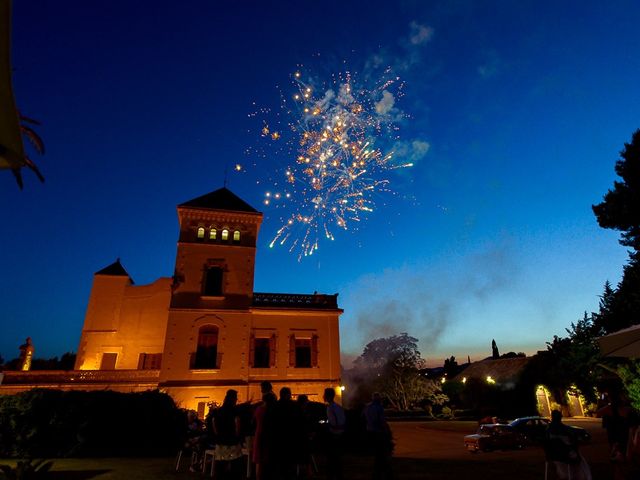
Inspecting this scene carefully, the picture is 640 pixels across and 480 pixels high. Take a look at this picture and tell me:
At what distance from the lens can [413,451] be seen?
15.4 m

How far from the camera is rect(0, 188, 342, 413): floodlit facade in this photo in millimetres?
19859

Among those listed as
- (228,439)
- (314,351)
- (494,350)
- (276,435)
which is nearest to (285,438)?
(276,435)

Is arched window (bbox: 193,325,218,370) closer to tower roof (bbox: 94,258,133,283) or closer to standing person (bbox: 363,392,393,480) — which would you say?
tower roof (bbox: 94,258,133,283)

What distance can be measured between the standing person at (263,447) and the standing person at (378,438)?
276 cm

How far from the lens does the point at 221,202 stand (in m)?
→ 24.5

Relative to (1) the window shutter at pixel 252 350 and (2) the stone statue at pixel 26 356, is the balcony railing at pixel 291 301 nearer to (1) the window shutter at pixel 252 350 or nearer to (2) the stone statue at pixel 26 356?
(1) the window shutter at pixel 252 350

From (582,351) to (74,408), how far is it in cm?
2836

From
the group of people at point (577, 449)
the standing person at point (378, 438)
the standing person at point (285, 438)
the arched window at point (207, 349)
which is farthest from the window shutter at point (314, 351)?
the standing person at point (285, 438)

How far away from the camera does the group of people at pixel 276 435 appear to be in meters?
5.43

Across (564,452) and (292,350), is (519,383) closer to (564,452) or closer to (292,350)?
(292,350)

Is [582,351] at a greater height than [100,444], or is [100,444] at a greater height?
[582,351]

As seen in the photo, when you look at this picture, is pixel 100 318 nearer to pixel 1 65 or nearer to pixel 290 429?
pixel 290 429

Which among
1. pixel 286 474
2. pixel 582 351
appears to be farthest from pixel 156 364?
pixel 582 351

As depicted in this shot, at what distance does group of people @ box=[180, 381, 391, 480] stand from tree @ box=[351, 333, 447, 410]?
3380cm
